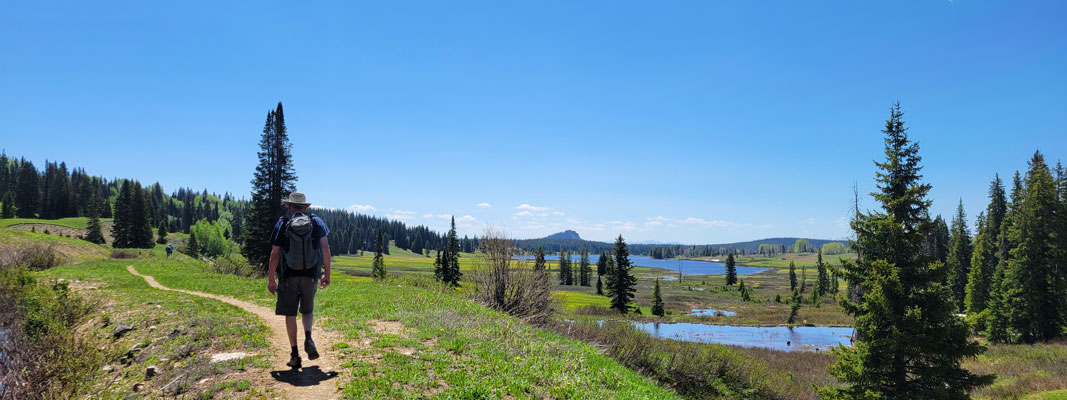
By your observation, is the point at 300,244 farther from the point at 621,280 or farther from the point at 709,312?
the point at 709,312

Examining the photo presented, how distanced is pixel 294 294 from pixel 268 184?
38.4 metres

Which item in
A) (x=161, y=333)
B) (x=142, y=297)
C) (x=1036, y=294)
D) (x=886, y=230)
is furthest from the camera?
(x=1036, y=294)

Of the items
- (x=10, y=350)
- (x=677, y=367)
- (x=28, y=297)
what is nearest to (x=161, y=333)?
(x=10, y=350)

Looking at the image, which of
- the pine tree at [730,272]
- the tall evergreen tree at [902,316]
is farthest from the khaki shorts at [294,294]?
the pine tree at [730,272]

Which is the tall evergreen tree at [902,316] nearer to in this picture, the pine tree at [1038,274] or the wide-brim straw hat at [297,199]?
the wide-brim straw hat at [297,199]

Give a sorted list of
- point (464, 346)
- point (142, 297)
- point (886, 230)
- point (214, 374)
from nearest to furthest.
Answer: point (214, 374) < point (464, 346) < point (142, 297) < point (886, 230)

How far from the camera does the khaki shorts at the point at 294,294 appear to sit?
684 centimetres

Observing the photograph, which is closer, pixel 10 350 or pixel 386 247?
pixel 10 350

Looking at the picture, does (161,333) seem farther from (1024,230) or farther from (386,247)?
(386,247)

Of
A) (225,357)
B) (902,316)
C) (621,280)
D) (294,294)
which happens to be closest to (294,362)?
(294,294)

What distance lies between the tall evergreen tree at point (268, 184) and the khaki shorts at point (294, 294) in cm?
3576

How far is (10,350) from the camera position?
10305 mm

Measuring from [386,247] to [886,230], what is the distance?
185813 mm

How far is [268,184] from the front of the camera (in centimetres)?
3981
